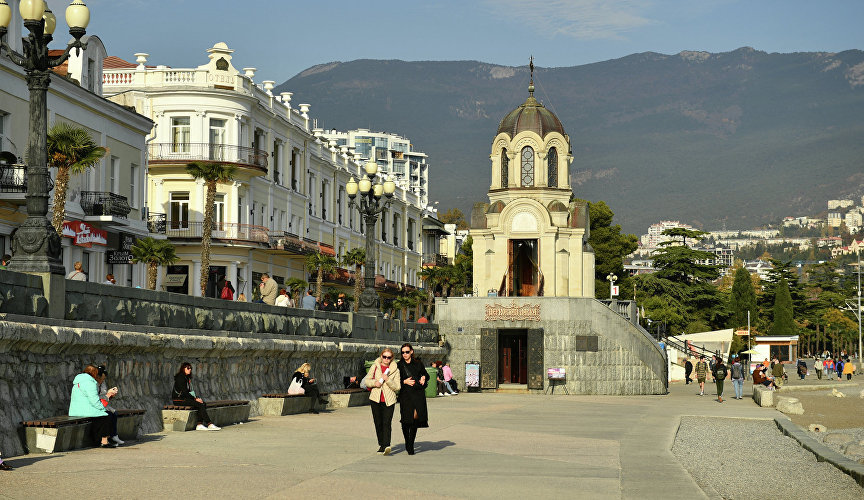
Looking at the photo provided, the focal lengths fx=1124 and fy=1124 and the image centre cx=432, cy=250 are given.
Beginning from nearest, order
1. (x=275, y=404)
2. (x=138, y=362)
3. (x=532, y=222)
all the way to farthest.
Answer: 1. (x=138, y=362)
2. (x=275, y=404)
3. (x=532, y=222)

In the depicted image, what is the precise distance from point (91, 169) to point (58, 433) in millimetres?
25926

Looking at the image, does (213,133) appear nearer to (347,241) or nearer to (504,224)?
(504,224)

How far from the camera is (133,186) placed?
137 feet

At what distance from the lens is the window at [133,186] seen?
4150 cm

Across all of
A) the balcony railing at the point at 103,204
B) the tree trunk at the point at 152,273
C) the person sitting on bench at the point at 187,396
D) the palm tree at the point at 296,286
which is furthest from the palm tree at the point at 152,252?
the person sitting on bench at the point at 187,396

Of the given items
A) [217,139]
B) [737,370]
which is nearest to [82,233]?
[217,139]

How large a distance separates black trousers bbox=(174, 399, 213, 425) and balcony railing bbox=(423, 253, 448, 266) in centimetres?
7626

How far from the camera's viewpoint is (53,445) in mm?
14047

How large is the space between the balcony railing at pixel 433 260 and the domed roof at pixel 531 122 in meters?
43.7

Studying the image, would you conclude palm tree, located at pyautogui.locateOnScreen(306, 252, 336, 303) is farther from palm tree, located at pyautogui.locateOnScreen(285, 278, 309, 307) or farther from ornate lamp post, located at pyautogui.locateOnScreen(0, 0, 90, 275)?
ornate lamp post, located at pyautogui.locateOnScreen(0, 0, 90, 275)

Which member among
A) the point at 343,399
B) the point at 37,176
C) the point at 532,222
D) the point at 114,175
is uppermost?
the point at 114,175

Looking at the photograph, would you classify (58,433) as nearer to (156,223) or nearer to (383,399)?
(383,399)

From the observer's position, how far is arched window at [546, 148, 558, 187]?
50.7 meters

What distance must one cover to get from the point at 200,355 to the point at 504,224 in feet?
100
